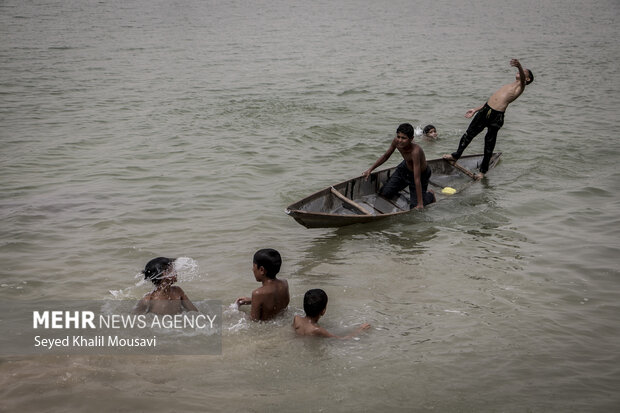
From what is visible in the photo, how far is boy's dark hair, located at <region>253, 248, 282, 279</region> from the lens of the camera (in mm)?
4867

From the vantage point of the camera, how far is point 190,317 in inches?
201

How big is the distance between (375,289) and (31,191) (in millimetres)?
5630

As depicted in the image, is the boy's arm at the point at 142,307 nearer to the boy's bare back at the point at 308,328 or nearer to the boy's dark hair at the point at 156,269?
the boy's dark hair at the point at 156,269

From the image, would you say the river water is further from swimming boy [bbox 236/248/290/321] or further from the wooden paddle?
the wooden paddle

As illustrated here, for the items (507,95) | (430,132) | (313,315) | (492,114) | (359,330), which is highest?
(507,95)

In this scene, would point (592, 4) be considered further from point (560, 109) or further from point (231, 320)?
point (231, 320)

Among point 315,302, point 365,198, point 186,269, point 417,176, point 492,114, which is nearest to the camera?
point 315,302

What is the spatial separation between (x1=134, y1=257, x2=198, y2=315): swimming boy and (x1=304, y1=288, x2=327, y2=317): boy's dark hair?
1.11 metres

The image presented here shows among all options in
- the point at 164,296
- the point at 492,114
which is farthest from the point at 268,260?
the point at 492,114

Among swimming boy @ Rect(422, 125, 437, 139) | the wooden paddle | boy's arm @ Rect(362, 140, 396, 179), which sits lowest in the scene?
the wooden paddle

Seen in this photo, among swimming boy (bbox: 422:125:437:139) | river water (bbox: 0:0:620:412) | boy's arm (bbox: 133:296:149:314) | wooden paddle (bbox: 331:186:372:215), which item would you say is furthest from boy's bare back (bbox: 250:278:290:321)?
swimming boy (bbox: 422:125:437:139)

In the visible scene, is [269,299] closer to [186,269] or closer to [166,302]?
[166,302]

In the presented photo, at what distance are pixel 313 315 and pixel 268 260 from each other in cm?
62

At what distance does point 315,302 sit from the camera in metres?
4.77
